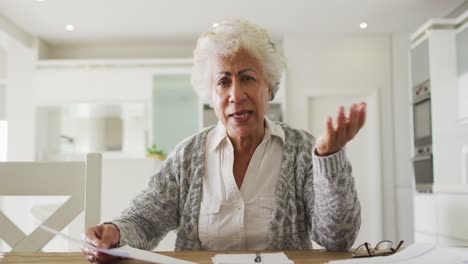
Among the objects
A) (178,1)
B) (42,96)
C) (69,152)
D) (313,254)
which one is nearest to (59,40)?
(42,96)

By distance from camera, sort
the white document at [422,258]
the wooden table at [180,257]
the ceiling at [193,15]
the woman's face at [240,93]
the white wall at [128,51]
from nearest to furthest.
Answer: the white document at [422,258], the wooden table at [180,257], the woman's face at [240,93], the ceiling at [193,15], the white wall at [128,51]

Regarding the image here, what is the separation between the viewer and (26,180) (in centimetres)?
129

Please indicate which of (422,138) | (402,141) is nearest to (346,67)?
(402,141)

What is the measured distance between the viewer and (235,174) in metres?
1.39

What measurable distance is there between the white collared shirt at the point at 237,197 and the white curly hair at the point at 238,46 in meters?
0.18

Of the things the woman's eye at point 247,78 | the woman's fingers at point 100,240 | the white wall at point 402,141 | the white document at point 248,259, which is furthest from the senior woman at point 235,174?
the white wall at point 402,141

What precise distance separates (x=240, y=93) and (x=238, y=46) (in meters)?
0.14

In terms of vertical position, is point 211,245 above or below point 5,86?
below

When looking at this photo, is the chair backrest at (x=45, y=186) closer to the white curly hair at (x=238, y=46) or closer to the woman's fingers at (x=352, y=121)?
the white curly hair at (x=238, y=46)

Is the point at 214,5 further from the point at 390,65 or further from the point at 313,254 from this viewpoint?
the point at 313,254

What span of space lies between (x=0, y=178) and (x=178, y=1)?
11.1 ft

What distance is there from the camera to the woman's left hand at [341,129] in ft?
2.82

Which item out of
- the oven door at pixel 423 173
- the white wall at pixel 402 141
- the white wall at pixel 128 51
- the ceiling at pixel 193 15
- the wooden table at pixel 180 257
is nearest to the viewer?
the wooden table at pixel 180 257

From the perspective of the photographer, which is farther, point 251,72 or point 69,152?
point 69,152
